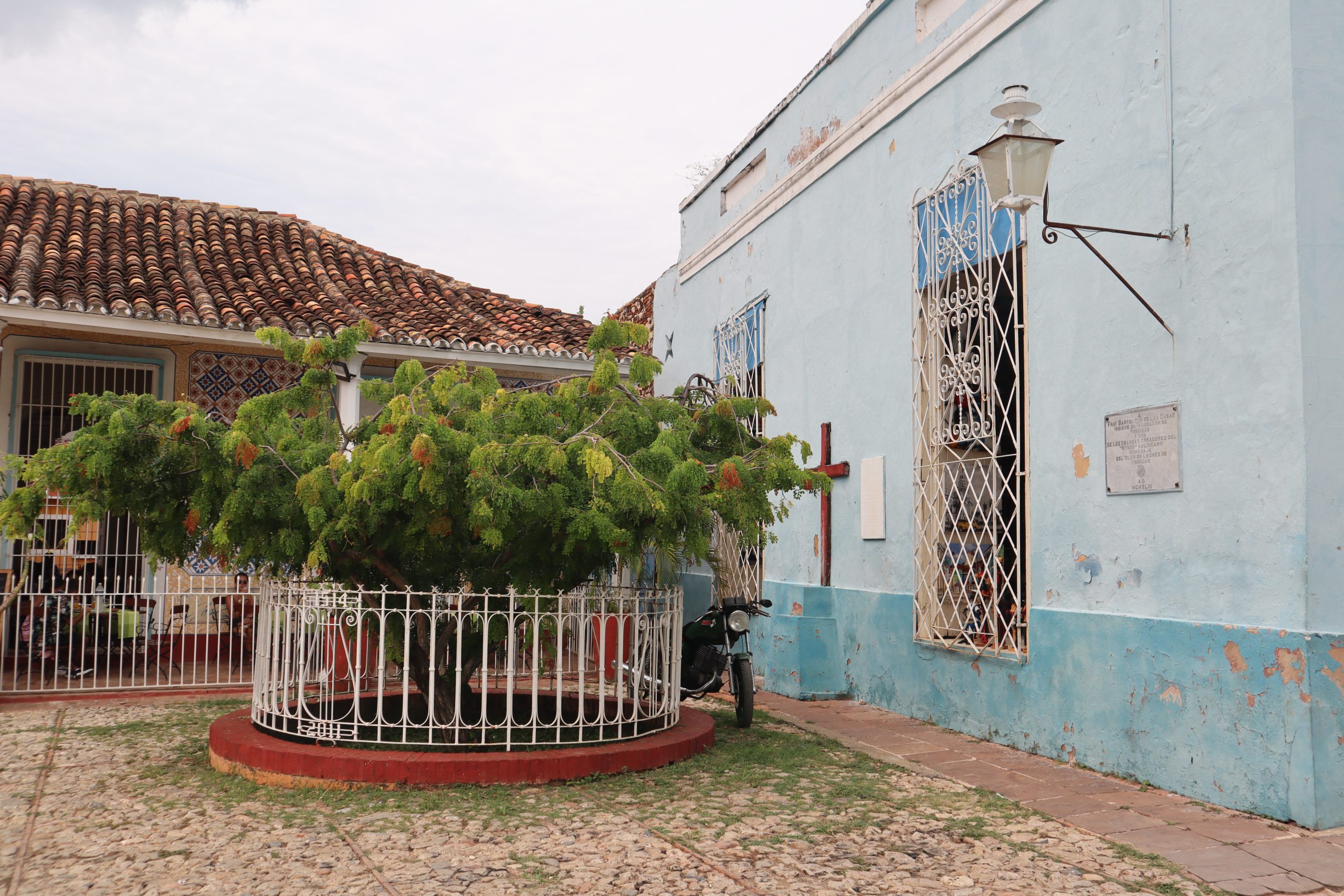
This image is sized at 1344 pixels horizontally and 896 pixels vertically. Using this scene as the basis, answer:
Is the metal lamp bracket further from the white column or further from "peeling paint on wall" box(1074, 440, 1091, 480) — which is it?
the white column

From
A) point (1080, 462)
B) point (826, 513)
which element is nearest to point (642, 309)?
point (826, 513)

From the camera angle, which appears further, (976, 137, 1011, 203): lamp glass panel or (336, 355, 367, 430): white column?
(336, 355, 367, 430): white column

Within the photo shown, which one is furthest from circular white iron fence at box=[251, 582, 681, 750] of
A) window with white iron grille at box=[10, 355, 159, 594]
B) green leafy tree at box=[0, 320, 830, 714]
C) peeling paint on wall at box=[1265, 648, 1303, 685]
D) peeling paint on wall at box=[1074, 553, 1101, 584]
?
window with white iron grille at box=[10, 355, 159, 594]

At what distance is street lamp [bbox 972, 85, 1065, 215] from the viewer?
547 cm

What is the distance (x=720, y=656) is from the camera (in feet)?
25.3

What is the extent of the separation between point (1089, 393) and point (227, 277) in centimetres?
986

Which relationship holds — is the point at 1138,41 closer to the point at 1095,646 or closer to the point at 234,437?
the point at 1095,646

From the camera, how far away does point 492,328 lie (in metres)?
12.7

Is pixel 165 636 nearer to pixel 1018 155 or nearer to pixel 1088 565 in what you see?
pixel 1088 565

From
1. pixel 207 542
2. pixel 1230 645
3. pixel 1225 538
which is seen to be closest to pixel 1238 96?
pixel 1225 538

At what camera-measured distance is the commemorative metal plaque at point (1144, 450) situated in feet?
17.9

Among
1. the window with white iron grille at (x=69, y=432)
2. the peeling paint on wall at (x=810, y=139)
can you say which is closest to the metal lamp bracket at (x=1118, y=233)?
the peeling paint on wall at (x=810, y=139)

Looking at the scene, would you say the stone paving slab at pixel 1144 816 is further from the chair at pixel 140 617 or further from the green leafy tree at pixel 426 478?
the chair at pixel 140 617

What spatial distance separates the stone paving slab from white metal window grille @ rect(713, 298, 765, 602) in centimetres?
336
